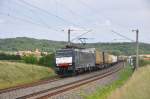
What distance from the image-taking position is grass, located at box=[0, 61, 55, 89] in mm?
41994

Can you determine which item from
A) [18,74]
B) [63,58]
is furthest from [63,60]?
[18,74]

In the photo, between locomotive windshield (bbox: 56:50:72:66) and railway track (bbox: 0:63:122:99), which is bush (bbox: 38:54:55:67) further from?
railway track (bbox: 0:63:122:99)

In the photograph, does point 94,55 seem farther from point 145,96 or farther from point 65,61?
point 145,96

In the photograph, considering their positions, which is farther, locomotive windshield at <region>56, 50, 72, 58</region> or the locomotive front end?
locomotive windshield at <region>56, 50, 72, 58</region>

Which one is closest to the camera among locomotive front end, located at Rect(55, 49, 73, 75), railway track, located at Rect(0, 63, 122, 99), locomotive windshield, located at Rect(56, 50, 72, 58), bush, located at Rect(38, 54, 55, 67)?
railway track, located at Rect(0, 63, 122, 99)

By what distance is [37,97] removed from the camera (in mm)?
24531

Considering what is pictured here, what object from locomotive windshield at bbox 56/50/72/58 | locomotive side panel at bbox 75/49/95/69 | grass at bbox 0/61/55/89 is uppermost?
locomotive windshield at bbox 56/50/72/58

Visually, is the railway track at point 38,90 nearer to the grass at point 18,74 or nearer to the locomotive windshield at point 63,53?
the grass at point 18,74

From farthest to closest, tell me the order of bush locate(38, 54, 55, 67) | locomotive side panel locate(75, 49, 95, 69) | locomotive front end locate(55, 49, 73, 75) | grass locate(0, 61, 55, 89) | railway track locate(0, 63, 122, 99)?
bush locate(38, 54, 55, 67) → locomotive side panel locate(75, 49, 95, 69) → locomotive front end locate(55, 49, 73, 75) → grass locate(0, 61, 55, 89) → railway track locate(0, 63, 122, 99)

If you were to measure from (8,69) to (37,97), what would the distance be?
73.7 feet

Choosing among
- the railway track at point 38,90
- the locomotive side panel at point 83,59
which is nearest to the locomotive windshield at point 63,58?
the locomotive side panel at point 83,59

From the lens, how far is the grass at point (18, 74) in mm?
41994

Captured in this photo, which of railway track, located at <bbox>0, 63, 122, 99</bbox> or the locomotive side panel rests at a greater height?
the locomotive side panel

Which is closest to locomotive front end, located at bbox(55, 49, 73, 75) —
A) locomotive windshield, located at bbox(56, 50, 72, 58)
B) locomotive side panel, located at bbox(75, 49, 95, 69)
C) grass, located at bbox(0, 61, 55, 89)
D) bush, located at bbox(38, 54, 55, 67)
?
locomotive windshield, located at bbox(56, 50, 72, 58)
